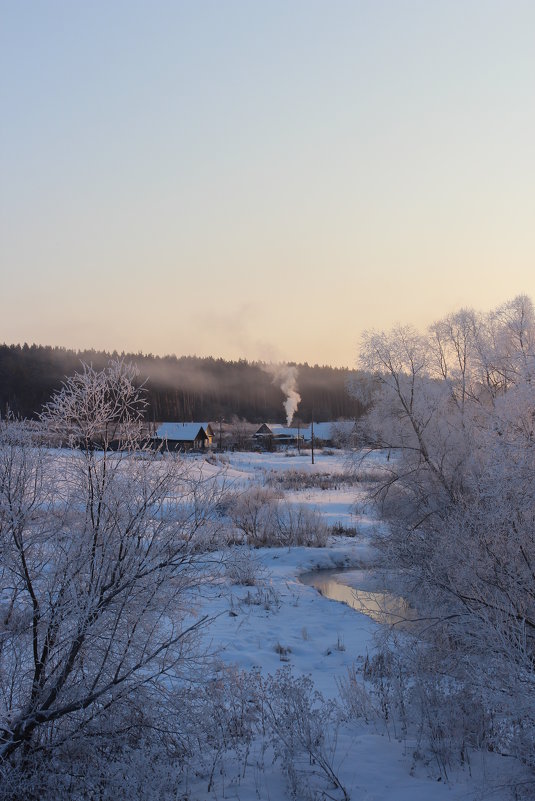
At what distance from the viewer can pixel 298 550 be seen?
20328mm

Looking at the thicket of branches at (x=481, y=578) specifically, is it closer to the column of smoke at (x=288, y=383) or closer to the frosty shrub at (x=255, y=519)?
the frosty shrub at (x=255, y=519)

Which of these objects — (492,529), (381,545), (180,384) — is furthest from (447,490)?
(180,384)

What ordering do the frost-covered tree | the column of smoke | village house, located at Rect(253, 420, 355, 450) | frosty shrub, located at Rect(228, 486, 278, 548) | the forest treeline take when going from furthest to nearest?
the column of smoke
the forest treeline
village house, located at Rect(253, 420, 355, 450)
frosty shrub, located at Rect(228, 486, 278, 548)
the frost-covered tree

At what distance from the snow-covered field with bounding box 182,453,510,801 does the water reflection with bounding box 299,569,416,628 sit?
379mm

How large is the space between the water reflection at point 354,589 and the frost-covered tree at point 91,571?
7.04m

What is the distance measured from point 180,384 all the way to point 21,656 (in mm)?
98718

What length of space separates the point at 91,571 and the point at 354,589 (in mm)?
12141

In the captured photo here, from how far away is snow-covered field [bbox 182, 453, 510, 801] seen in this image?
5168mm

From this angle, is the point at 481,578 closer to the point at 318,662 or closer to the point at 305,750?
the point at 305,750

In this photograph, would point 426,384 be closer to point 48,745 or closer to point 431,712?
point 431,712

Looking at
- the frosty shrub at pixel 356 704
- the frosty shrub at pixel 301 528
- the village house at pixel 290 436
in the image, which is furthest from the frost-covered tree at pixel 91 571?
the village house at pixel 290 436

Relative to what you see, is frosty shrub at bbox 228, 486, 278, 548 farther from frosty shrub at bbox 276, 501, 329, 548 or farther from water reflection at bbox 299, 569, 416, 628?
water reflection at bbox 299, 569, 416, 628

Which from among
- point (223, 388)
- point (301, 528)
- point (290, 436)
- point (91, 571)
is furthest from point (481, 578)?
point (223, 388)

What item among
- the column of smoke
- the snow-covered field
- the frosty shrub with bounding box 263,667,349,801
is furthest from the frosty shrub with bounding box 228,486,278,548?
the column of smoke
